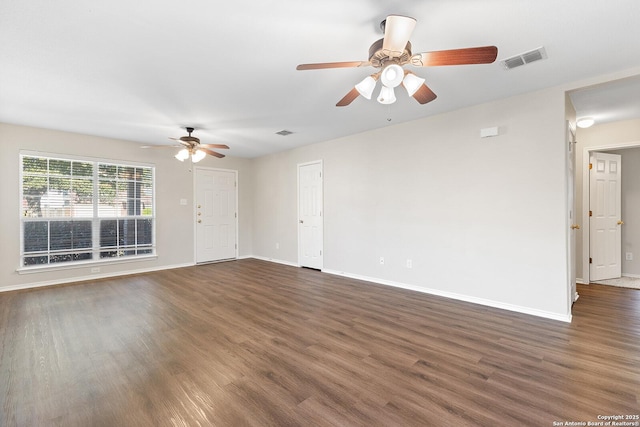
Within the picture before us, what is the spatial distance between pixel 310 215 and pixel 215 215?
96.0 inches

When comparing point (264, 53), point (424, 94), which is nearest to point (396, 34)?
point (424, 94)

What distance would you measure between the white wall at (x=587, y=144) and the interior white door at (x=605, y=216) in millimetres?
112

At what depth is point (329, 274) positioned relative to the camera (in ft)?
17.4

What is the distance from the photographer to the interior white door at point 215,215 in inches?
250

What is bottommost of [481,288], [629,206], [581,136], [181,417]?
[181,417]

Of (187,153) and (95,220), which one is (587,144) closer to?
(187,153)

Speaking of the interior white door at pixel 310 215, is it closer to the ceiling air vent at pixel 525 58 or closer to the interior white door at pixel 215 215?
the interior white door at pixel 215 215

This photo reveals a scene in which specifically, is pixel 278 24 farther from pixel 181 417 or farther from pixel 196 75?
pixel 181 417

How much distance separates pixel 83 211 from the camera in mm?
4922

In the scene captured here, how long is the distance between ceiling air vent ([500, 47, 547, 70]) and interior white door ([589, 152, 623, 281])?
10.8 ft

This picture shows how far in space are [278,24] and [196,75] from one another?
1.20m

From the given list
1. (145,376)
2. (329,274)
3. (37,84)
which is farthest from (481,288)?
(37,84)

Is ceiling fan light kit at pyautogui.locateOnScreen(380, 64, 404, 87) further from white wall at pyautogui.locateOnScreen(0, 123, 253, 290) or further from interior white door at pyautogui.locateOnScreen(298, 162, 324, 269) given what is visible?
white wall at pyautogui.locateOnScreen(0, 123, 253, 290)

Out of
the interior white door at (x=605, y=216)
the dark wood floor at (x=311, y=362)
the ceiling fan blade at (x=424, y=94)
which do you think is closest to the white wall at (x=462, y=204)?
the dark wood floor at (x=311, y=362)
